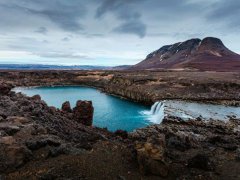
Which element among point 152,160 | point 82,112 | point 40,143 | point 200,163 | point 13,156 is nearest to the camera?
point 152,160

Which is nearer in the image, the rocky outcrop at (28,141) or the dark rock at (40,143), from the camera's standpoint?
the rocky outcrop at (28,141)

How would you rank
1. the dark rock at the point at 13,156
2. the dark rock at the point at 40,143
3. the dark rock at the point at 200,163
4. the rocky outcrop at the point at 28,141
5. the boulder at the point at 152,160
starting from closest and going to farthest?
the boulder at the point at 152,160 → the dark rock at the point at 200,163 → the dark rock at the point at 13,156 → the rocky outcrop at the point at 28,141 → the dark rock at the point at 40,143

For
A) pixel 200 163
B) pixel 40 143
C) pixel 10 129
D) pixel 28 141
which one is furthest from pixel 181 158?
pixel 10 129

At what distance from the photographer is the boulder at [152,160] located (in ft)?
45.3

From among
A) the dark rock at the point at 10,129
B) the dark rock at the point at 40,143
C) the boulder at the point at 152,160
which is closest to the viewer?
the boulder at the point at 152,160

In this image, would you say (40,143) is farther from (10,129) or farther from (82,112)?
(82,112)

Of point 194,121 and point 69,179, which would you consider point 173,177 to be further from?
point 194,121

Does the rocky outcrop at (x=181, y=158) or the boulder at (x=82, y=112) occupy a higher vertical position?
the rocky outcrop at (x=181, y=158)

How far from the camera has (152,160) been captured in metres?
13.9

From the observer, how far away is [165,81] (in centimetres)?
8381

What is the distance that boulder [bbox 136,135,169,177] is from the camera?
45.3 feet

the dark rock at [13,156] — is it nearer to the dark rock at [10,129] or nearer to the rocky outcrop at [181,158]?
the dark rock at [10,129]

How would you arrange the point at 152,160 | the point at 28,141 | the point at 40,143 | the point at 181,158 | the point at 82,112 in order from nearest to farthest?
1. the point at 152,160
2. the point at 181,158
3. the point at 40,143
4. the point at 28,141
5. the point at 82,112

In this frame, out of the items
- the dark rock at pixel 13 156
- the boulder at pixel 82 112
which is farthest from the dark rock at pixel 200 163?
the boulder at pixel 82 112
